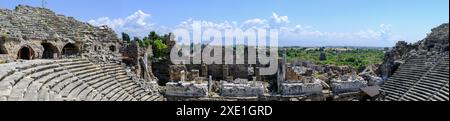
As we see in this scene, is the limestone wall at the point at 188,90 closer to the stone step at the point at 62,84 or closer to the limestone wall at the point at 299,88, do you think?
the limestone wall at the point at 299,88

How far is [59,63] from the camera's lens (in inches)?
651

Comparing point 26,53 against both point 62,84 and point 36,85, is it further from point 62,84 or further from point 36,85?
point 36,85

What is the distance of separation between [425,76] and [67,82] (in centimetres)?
1209

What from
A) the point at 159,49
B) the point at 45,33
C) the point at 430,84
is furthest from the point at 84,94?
the point at 159,49

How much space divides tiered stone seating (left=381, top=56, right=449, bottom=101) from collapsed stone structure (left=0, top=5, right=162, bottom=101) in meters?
9.56

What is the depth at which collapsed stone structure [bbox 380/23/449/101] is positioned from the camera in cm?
1369

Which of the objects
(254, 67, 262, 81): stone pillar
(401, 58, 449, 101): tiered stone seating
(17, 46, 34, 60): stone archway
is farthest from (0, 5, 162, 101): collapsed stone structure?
(401, 58, 449, 101): tiered stone seating

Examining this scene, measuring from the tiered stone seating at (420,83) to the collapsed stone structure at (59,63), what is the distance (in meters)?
9.56
